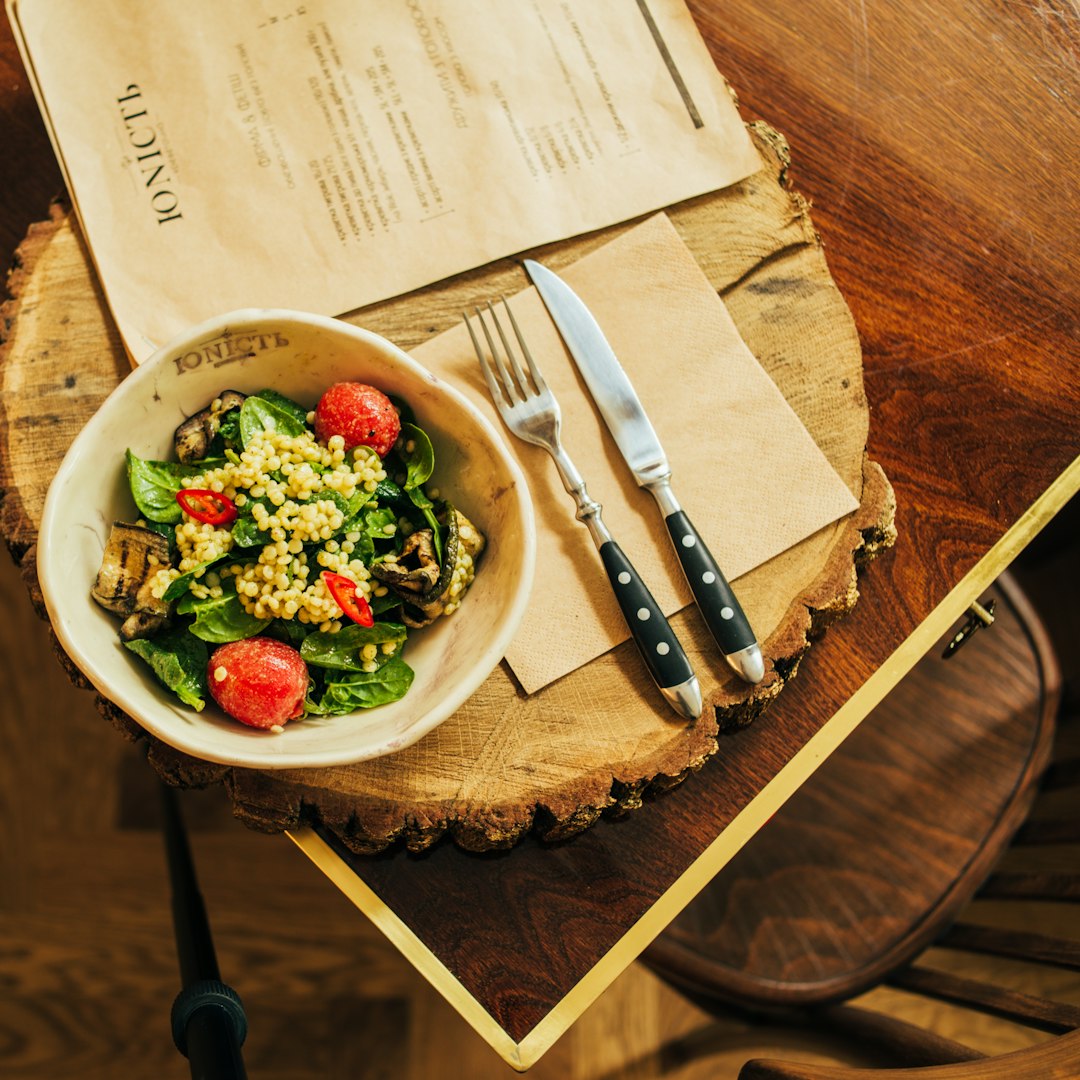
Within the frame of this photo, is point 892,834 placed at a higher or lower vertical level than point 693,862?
lower

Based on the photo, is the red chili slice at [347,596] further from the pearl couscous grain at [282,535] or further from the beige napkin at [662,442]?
the beige napkin at [662,442]

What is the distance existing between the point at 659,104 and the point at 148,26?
1.93 feet

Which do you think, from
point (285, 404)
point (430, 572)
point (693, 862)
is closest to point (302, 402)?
point (285, 404)

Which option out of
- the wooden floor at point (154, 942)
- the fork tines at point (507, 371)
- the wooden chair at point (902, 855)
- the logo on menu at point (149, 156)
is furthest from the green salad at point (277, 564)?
the wooden floor at point (154, 942)

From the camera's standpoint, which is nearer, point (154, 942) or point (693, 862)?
point (693, 862)

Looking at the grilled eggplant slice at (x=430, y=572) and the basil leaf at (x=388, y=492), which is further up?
the basil leaf at (x=388, y=492)

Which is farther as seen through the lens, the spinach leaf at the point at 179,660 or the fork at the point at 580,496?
the fork at the point at 580,496

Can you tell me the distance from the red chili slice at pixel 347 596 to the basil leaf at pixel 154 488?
0.54ft

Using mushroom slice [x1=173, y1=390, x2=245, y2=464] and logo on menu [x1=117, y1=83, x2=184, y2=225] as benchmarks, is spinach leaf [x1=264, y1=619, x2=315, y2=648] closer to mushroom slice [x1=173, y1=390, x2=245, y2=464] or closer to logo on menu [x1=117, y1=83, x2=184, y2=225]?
mushroom slice [x1=173, y1=390, x2=245, y2=464]

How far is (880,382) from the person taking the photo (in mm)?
1083

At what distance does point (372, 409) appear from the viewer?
0.88 m

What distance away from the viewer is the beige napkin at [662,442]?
100 centimetres

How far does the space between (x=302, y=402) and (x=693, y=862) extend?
625 mm

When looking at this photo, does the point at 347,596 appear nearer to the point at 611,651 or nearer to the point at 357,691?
the point at 357,691
